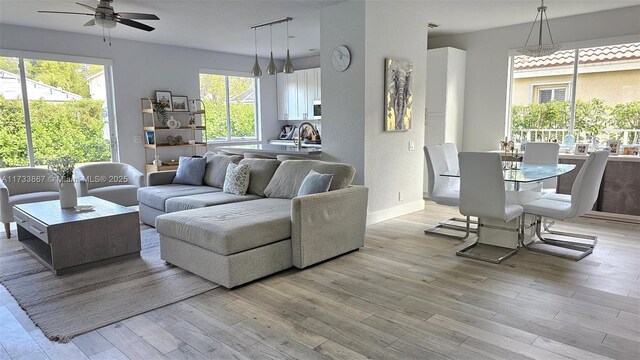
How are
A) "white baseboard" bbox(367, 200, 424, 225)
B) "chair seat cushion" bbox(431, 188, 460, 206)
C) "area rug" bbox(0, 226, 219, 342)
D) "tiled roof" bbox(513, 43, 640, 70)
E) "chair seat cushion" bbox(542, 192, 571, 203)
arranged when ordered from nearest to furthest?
1. "area rug" bbox(0, 226, 219, 342)
2. "chair seat cushion" bbox(542, 192, 571, 203)
3. "chair seat cushion" bbox(431, 188, 460, 206)
4. "white baseboard" bbox(367, 200, 424, 225)
5. "tiled roof" bbox(513, 43, 640, 70)

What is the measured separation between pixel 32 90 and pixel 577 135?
7.90 m

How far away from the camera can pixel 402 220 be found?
5254mm

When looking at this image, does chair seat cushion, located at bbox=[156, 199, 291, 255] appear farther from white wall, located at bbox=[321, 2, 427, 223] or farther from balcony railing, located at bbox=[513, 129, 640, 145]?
balcony railing, located at bbox=[513, 129, 640, 145]

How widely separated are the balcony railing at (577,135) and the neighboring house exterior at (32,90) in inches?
275

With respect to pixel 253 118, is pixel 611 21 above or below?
above

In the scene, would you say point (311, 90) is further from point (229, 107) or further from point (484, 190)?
point (484, 190)

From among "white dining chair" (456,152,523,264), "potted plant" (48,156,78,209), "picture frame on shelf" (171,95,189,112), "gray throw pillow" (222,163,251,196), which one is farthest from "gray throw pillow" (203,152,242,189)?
"white dining chair" (456,152,523,264)

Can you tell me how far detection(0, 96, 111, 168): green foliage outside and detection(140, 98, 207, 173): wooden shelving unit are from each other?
652 millimetres

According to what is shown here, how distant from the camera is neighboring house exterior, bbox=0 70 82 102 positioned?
565 centimetres

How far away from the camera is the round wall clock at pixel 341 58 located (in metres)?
4.76

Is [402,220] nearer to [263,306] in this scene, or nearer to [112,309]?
[263,306]

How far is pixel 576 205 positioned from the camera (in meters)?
3.66

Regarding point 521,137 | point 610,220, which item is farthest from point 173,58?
point 610,220

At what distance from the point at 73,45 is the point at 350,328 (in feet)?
20.0
